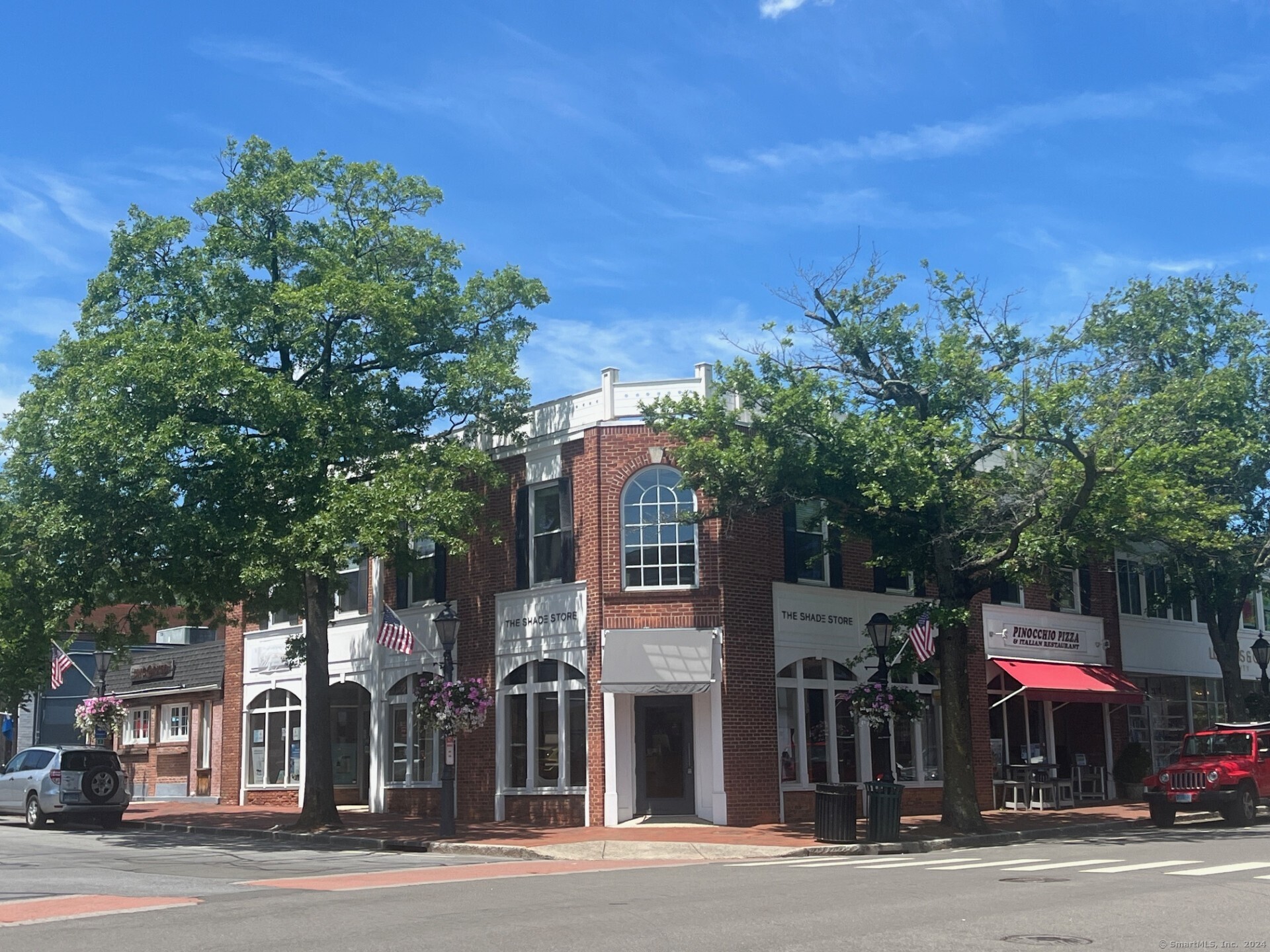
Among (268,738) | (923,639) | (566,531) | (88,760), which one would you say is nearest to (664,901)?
(923,639)

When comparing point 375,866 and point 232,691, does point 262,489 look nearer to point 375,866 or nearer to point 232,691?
point 375,866

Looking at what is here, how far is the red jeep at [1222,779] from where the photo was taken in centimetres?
2364

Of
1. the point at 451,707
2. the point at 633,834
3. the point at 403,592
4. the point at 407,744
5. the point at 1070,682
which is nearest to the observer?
the point at 633,834

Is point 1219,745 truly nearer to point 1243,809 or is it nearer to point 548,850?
point 1243,809

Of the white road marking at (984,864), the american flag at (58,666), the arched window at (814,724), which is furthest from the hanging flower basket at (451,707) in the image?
the american flag at (58,666)

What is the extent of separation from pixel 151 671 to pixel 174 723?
214cm

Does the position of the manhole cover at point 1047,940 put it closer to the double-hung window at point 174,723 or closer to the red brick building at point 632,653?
the red brick building at point 632,653

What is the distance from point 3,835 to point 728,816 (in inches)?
532

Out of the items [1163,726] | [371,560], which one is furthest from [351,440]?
[1163,726]

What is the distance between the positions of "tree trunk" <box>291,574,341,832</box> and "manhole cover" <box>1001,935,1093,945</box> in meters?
17.0

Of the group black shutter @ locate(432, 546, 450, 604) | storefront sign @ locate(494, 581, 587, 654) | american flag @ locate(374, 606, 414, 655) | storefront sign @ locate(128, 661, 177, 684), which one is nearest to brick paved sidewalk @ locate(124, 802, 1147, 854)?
american flag @ locate(374, 606, 414, 655)

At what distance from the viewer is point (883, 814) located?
20.0 m

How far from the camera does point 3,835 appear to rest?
23641 mm

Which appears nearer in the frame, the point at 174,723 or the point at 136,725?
the point at 174,723
